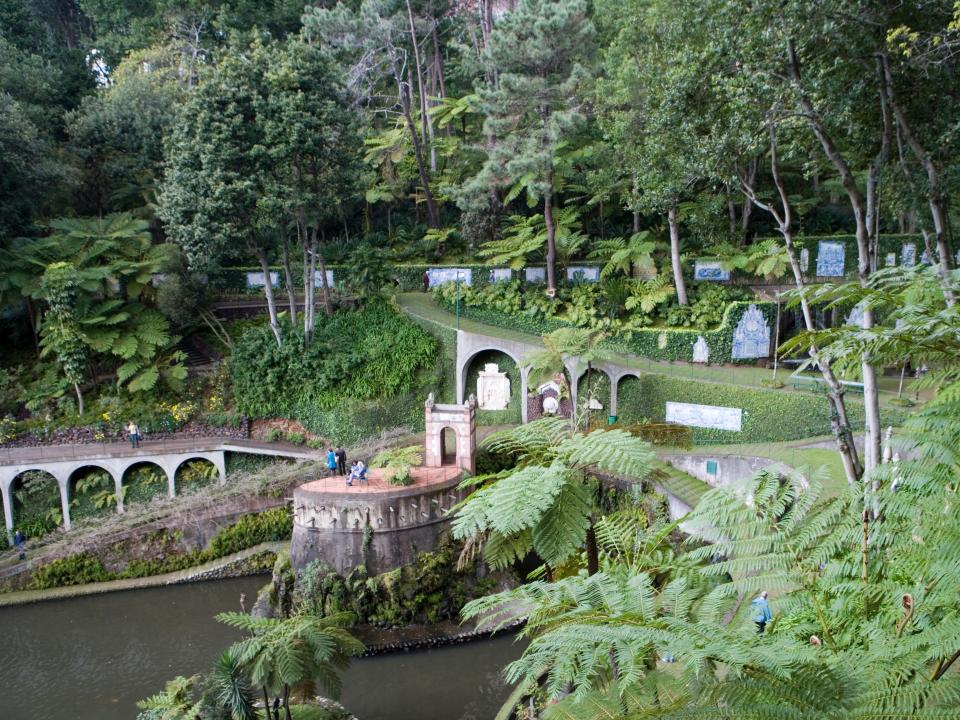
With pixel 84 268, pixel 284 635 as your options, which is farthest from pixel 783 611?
pixel 84 268

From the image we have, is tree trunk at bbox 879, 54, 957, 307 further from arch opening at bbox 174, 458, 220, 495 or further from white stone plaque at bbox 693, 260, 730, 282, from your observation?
arch opening at bbox 174, 458, 220, 495

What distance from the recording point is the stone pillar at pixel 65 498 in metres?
18.6

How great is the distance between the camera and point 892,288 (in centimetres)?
505

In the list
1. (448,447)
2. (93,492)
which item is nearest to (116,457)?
(93,492)

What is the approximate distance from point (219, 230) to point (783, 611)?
723 inches

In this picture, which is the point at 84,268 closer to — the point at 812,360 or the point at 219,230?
the point at 219,230

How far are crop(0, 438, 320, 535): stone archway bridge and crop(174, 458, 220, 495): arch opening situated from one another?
0.32 ft

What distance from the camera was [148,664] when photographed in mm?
13672

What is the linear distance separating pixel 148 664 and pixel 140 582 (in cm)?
407

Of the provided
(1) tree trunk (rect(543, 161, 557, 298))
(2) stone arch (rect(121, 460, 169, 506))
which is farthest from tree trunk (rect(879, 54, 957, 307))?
(2) stone arch (rect(121, 460, 169, 506))

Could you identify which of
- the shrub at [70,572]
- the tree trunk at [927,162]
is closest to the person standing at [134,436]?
the shrub at [70,572]

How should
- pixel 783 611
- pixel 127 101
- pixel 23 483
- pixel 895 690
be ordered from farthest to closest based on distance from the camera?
pixel 127 101 → pixel 23 483 → pixel 783 611 → pixel 895 690

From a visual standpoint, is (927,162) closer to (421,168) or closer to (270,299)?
(270,299)

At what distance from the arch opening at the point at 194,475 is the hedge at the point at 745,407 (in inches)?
451
